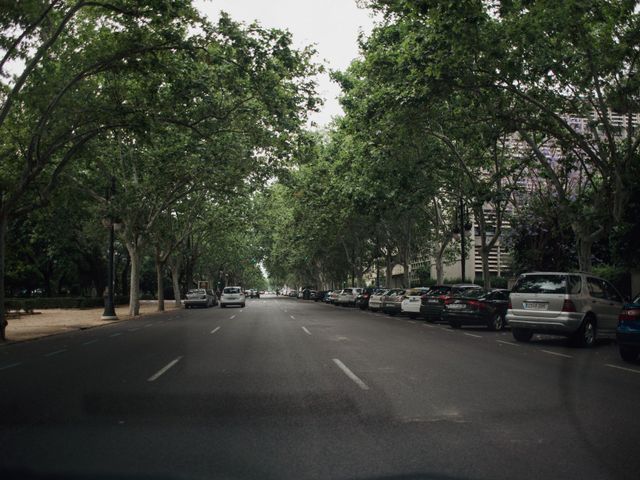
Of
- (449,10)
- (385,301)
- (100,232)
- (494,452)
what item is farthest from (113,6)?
(100,232)

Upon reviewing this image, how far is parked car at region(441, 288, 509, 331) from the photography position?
19281 millimetres

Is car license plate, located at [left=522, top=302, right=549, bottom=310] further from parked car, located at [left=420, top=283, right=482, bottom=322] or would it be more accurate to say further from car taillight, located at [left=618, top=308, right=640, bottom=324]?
parked car, located at [left=420, top=283, right=482, bottom=322]

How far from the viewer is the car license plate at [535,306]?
1423 centimetres

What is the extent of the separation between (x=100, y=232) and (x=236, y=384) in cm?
3160

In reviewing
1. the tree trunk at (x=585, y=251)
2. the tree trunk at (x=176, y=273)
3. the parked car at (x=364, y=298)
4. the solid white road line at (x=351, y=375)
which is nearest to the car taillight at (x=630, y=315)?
the solid white road line at (x=351, y=375)

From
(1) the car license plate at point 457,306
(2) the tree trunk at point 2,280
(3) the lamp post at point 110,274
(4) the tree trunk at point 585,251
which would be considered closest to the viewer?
(2) the tree trunk at point 2,280

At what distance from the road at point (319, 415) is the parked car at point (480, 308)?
6.72 metres

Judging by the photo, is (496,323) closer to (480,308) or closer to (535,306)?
(480,308)

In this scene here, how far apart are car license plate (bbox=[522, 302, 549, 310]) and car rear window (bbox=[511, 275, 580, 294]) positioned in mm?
309

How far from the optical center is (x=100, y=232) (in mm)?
37188

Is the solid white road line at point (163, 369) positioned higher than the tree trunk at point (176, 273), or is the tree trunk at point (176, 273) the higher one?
the tree trunk at point (176, 273)

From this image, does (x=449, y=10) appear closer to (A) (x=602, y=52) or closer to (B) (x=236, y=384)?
(A) (x=602, y=52)

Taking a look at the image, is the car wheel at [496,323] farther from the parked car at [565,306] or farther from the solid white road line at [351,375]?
the solid white road line at [351,375]

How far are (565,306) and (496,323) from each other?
18.9 ft
